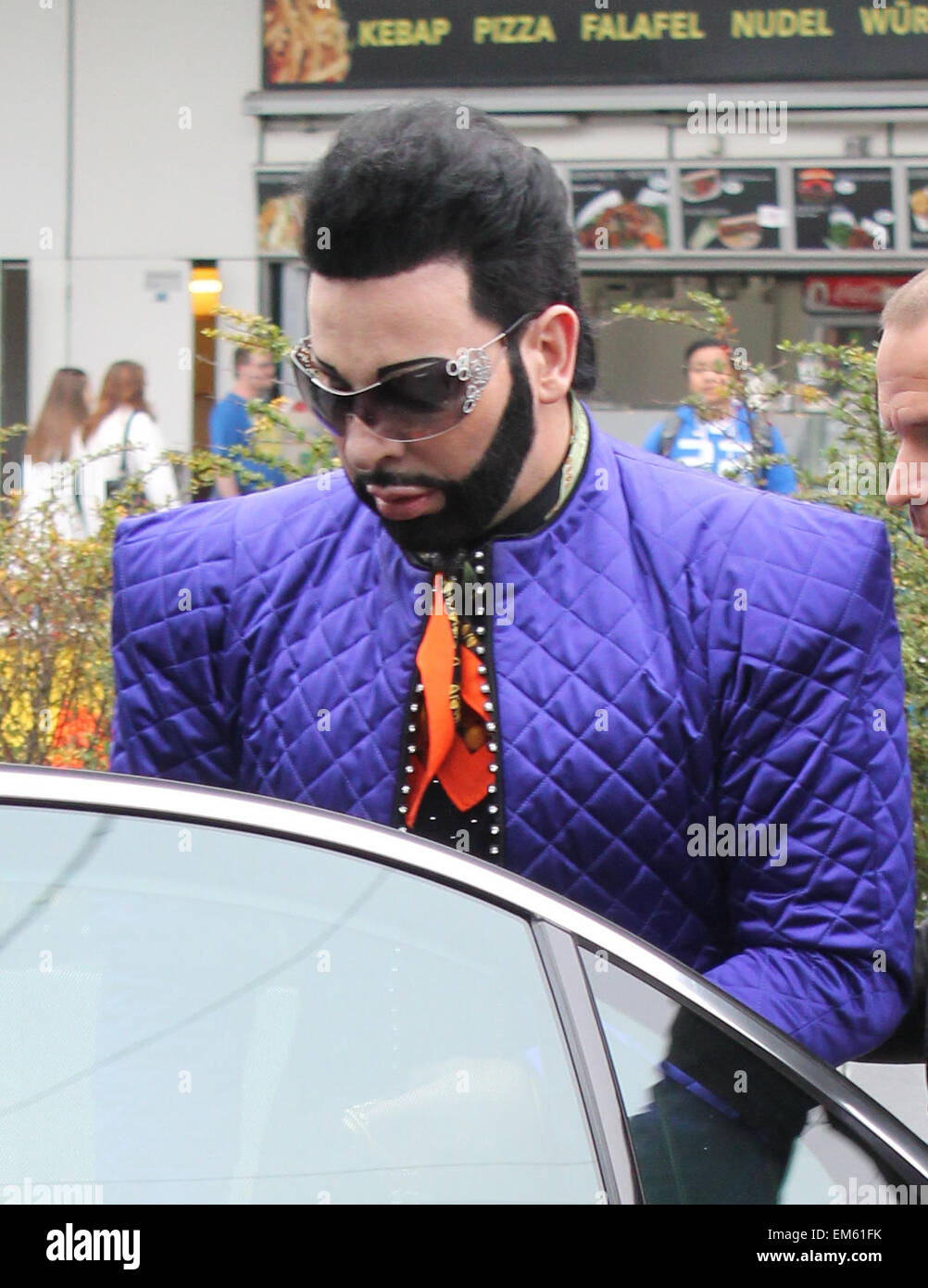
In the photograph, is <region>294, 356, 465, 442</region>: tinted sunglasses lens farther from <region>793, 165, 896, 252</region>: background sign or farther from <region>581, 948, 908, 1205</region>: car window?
<region>793, 165, 896, 252</region>: background sign

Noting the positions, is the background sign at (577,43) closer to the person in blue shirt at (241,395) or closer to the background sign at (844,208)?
the background sign at (844,208)

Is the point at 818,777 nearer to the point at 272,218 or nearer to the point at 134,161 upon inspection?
the point at 272,218

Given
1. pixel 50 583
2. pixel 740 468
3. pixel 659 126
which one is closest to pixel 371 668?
pixel 740 468

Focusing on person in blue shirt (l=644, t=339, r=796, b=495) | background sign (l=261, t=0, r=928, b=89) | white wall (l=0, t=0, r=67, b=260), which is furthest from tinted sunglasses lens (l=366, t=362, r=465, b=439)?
white wall (l=0, t=0, r=67, b=260)

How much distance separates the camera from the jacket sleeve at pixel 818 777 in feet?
5.96

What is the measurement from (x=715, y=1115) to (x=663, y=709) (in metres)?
0.54

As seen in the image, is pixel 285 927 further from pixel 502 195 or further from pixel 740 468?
pixel 740 468

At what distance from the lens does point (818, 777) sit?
1821 mm

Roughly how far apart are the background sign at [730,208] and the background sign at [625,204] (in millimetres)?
150

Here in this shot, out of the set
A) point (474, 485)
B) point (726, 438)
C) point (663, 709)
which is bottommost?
point (663, 709)

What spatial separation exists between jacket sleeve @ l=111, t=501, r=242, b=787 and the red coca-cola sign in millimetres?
8016

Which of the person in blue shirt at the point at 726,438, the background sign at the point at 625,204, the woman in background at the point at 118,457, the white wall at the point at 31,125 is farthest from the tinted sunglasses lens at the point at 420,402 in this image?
the white wall at the point at 31,125

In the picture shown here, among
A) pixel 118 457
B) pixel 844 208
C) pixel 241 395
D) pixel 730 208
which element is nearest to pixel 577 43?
pixel 730 208

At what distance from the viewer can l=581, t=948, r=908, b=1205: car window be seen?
1393 millimetres
